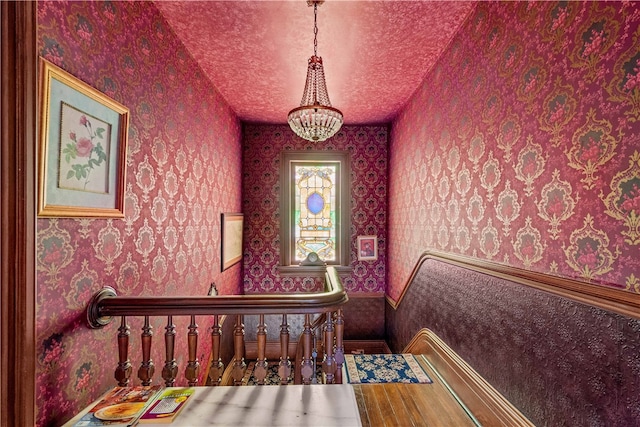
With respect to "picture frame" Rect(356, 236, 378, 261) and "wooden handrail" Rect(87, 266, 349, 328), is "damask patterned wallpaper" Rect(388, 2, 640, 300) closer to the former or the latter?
"wooden handrail" Rect(87, 266, 349, 328)

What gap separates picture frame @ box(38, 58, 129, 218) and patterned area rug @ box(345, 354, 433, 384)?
2197mm

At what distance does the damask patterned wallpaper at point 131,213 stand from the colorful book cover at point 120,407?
0.51ft

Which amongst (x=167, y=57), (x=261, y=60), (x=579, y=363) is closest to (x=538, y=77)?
(x=579, y=363)

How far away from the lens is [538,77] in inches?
62.1

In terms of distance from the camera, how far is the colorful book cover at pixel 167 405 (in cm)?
137

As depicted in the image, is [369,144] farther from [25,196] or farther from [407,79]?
[25,196]

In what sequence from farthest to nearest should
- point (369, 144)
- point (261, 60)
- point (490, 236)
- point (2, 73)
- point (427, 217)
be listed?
point (369, 144) → point (427, 217) → point (261, 60) → point (490, 236) → point (2, 73)

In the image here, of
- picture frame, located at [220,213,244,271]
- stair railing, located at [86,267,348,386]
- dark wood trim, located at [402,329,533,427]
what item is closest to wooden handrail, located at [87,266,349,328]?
stair railing, located at [86,267,348,386]

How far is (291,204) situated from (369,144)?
1.68 metres

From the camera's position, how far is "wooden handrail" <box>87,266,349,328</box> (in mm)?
1631

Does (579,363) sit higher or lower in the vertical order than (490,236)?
lower

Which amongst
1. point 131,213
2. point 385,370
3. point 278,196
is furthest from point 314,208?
point 131,213

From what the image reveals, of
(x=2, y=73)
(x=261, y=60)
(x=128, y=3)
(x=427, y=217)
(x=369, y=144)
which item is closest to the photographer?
(x=2, y=73)

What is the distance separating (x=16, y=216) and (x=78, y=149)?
0.43m
